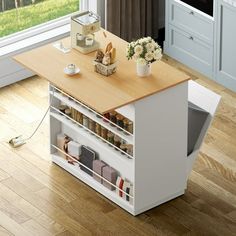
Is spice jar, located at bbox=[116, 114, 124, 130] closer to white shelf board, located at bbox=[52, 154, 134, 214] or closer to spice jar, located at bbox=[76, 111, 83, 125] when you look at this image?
spice jar, located at bbox=[76, 111, 83, 125]

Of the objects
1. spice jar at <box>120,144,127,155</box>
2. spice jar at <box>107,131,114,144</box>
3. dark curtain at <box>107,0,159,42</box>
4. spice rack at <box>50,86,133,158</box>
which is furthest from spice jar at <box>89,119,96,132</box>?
dark curtain at <box>107,0,159,42</box>

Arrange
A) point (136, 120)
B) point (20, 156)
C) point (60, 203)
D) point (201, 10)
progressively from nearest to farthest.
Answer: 1. point (136, 120)
2. point (60, 203)
3. point (20, 156)
4. point (201, 10)

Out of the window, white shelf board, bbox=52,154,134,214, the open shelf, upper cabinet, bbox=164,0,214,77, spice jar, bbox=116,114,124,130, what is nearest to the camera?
spice jar, bbox=116,114,124,130

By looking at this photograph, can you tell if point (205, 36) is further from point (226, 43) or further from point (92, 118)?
point (92, 118)

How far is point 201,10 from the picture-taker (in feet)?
26.6

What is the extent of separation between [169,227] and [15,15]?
267cm

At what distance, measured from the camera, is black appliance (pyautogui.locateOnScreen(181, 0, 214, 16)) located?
7992 millimetres

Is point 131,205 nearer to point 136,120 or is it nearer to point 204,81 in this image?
point 136,120

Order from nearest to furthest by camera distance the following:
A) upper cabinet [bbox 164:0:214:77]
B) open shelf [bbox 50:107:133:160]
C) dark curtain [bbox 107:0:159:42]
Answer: open shelf [bbox 50:107:133:160]
upper cabinet [bbox 164:0:214:77]
dark curtain [bbox 107:0:159:42]

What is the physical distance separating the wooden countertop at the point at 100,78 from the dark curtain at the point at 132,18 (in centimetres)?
134

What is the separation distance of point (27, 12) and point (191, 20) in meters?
1.40

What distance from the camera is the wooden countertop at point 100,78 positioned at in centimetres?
627

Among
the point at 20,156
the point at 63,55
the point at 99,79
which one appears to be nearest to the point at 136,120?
the point at 99,79

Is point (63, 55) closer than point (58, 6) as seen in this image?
Yes
